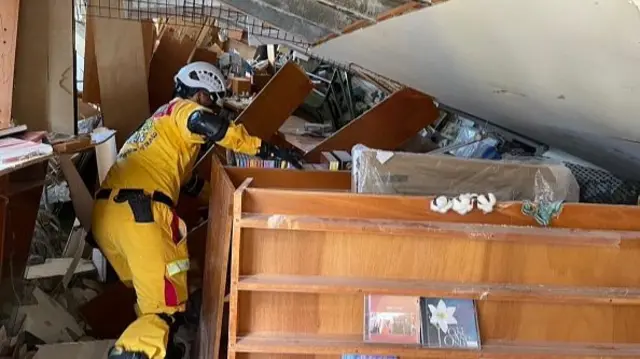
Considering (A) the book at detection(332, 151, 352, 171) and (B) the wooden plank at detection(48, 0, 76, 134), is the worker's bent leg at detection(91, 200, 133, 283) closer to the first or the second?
(B) the wooden plank at detection(48, 0, 76, 134)

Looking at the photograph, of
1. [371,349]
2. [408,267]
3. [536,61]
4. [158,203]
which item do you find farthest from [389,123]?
[536,61]

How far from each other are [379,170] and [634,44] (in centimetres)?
124

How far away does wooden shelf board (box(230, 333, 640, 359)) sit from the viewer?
80.4 inches

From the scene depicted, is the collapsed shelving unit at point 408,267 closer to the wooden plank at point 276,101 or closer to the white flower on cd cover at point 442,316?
the white flower on cd cover at point 442,316

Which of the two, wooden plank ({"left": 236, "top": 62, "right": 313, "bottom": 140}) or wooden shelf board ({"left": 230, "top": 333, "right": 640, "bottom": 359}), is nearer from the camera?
wooden shelf board ({"left": 230, "top": 333, "right": 640, "bottom": 359})

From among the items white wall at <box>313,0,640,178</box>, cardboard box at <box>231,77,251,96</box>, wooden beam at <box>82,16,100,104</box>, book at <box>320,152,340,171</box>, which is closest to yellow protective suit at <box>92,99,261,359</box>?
book at <box>320,152,340,171</box>

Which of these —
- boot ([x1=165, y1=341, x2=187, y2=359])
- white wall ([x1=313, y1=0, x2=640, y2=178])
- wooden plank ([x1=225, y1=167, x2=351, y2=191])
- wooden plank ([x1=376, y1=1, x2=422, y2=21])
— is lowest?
boot ([x1=165, y1=341, x2=187, y2=359])

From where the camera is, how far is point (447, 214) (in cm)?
205

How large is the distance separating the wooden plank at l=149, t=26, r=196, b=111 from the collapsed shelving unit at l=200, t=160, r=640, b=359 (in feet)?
9.75

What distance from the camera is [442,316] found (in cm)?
206

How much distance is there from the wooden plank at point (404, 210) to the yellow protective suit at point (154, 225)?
87 centimetres

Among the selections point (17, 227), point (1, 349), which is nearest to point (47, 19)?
point (17, 227)

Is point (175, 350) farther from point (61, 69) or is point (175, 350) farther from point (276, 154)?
point (61, 69)

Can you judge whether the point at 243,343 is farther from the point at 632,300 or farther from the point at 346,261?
the point at 632,300
